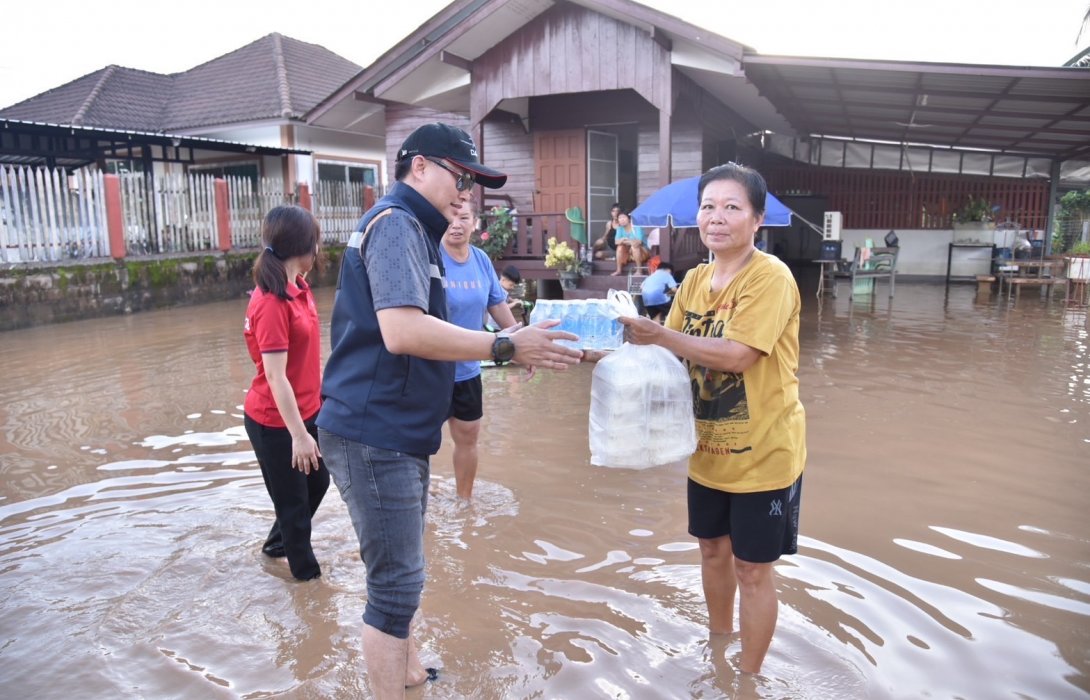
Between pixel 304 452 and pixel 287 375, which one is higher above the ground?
pixel 287 375

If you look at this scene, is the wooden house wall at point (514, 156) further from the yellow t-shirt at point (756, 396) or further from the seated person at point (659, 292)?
the yellow t-shirt at point (756, 396)

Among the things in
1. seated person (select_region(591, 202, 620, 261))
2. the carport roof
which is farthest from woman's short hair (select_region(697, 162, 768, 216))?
seated person (select_region(591, 202, 620, 261))

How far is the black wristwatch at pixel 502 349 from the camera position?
7.40 ft

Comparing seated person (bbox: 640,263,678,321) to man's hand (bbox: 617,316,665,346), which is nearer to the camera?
man's hand (bbox: 617,316,665,346)

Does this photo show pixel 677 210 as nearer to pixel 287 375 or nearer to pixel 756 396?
pixel 287 375

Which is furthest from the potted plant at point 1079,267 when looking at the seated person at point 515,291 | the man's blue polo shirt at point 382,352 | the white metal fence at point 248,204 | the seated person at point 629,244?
the white metal fence at point 248,204

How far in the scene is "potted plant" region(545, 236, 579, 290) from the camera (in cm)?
1117

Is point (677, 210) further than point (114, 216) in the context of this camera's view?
No

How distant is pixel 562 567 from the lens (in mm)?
3783

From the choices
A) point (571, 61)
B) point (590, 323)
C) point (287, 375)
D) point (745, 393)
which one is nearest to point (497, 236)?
point (571, 61)

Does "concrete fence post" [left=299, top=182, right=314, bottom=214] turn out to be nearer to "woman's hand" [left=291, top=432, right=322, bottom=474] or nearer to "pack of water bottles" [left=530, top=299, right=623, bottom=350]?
"woman's hand" [left=291, top=432, right=322, bottom=474]

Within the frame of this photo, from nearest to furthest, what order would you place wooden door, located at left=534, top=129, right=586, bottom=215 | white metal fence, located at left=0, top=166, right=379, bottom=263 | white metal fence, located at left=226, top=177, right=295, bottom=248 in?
white metal fence, located at left=0, top=166, right=379, bottom=263, wooden door, located at left=534, top=129, right=586, bottom=215, white metal fence, located at left=226, top=177, right=295, bottom=248

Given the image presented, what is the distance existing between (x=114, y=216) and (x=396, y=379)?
1354cm

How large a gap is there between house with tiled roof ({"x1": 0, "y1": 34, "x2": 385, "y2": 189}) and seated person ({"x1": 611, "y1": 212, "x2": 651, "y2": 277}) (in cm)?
1073
